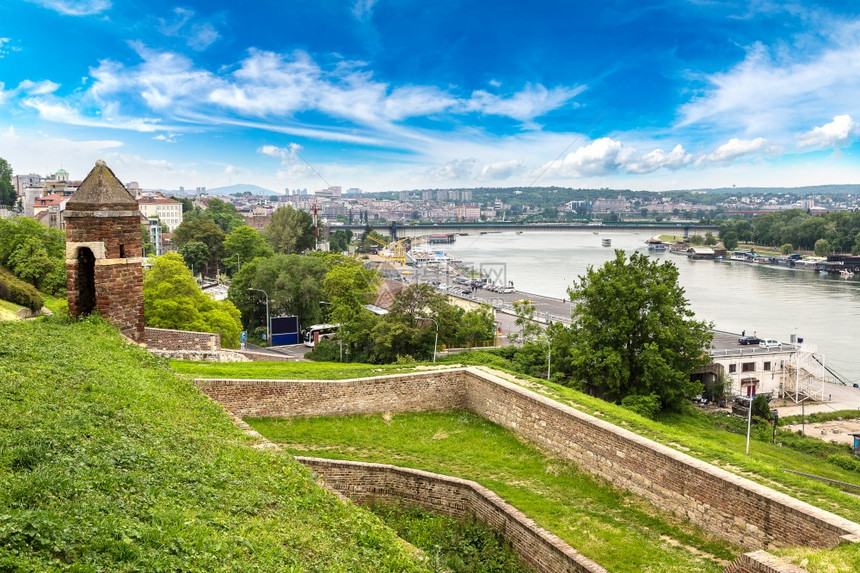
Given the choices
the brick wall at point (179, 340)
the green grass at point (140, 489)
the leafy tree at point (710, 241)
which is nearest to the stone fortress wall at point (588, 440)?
the green grass at point (140, 489)

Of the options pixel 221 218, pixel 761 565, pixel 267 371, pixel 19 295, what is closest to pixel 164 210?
pixel 221 218

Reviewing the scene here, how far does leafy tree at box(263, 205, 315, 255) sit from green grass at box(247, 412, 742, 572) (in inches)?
2000

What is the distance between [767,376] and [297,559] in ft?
106

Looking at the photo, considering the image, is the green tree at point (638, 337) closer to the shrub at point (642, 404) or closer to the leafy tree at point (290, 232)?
the shrub at point (642, 404)

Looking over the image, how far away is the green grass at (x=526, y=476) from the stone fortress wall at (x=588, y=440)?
0.18 m

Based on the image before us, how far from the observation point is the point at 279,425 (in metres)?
10.7

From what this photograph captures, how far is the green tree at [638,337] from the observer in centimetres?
1986

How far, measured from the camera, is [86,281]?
1026 cm

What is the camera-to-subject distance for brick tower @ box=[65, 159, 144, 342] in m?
9.81

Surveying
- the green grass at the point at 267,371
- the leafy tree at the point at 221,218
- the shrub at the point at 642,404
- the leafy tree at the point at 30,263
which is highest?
the leafy tree at the point at 221,218

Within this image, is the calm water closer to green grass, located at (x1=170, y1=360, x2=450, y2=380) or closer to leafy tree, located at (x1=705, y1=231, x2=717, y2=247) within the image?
leafy tree, located at (x1=705, y1=231, x2=717, y2=247)

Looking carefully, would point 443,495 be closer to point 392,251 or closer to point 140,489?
point 140,489

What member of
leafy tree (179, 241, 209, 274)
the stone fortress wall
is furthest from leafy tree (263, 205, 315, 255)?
the stone fortress wall

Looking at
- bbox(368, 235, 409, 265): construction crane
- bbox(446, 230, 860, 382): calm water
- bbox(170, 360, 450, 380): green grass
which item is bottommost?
bbox(446, 230, 860, 382): calm water
